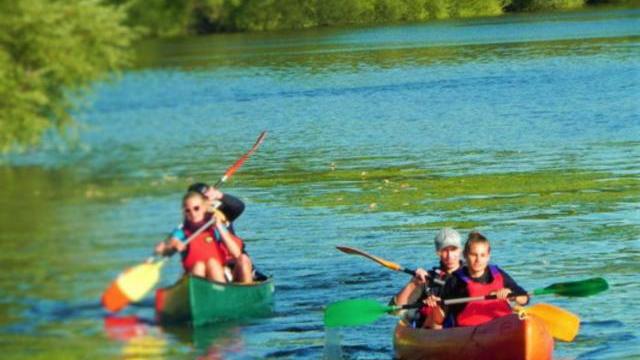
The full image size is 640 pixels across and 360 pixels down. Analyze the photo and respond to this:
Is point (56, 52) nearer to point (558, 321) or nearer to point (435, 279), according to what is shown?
point (435, 279)

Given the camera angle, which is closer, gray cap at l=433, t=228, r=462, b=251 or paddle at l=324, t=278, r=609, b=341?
gray cap at l=433, t=228, r=462, b=251

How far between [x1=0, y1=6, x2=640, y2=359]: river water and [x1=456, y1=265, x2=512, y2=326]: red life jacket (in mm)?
1318

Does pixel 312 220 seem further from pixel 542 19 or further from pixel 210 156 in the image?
pixel 542 19

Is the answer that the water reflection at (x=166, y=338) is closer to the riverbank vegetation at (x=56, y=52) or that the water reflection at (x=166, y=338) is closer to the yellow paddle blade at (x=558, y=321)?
the riverbank vegetation at (x=56, y=52)

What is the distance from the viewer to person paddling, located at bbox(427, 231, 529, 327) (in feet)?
47.1

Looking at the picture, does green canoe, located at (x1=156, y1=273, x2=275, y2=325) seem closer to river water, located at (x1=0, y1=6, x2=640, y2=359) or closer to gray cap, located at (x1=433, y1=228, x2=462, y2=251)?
river water, located at (x1=0, y1=6, x2=640, y2=359)

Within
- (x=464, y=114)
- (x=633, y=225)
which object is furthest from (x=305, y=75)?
(x=633, y=225)

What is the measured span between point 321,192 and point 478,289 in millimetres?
13421

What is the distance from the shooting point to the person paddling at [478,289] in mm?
14367

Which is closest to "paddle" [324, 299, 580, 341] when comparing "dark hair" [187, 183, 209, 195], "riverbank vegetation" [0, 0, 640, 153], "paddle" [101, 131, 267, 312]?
"dark hair" [187, 183, 209, 195]

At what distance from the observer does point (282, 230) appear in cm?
2403

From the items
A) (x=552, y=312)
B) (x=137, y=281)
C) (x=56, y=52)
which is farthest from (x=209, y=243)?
(x=552, y=312)

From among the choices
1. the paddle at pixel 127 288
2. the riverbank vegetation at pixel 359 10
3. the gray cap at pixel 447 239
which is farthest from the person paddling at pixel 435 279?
the riverbank vegetation at pixel 359 10

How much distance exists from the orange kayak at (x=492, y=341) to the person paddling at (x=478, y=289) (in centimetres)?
26
